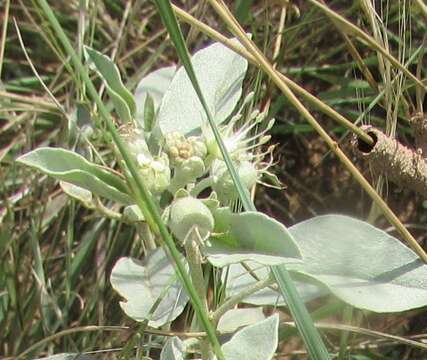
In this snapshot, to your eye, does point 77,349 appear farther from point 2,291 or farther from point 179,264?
point 179,264

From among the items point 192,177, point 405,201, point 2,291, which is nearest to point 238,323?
point 192,177

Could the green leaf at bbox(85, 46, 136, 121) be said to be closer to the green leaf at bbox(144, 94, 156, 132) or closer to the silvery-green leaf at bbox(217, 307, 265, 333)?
the green leaf at bbox(144, 94, 156, 132)

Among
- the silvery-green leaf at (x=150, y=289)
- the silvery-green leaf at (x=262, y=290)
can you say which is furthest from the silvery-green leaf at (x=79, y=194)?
the silvery-green leaf at (x=262, y=290)

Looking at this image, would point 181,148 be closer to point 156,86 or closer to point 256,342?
point 256,342

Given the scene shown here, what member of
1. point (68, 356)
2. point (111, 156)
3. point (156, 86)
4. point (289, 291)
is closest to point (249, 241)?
point (289, 291)

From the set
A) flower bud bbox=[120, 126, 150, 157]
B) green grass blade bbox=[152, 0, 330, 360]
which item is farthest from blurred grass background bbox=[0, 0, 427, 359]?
green grass blade bbox=[152, 0, 330, 360]

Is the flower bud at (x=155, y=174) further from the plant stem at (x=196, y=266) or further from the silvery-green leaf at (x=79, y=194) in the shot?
the silvery-green leaf at (x=79, y=194)

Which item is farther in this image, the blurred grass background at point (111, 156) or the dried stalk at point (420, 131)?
the blurred grass background at point (111, 156)
